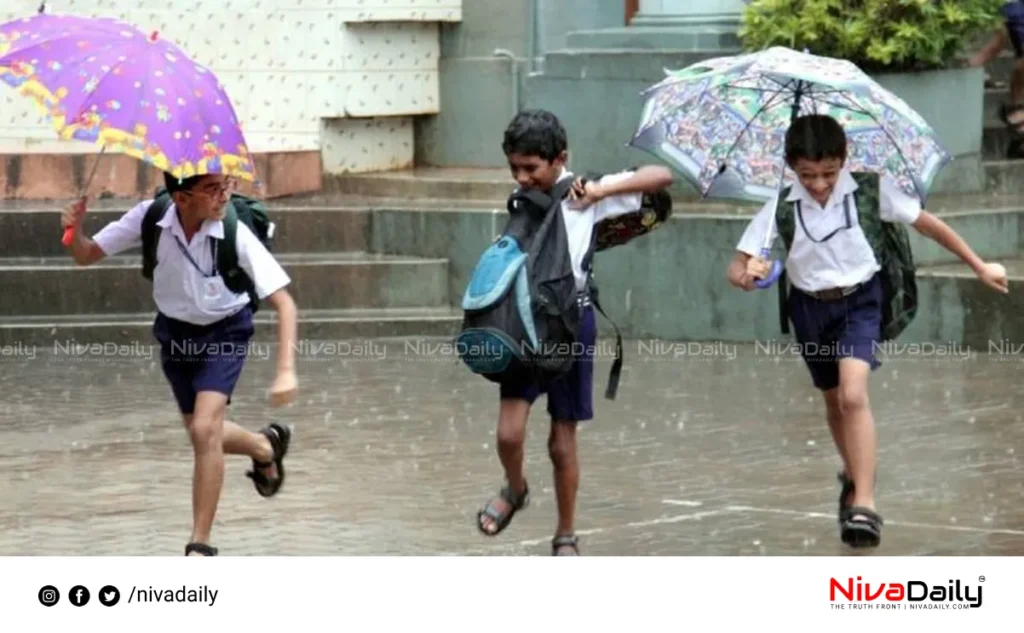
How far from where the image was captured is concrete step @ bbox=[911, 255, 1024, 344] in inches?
492

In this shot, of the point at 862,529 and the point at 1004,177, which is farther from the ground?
the point at 1004,177

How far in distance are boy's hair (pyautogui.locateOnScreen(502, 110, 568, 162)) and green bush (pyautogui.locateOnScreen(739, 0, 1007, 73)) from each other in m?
5.85

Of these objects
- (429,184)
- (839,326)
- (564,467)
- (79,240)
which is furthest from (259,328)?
(839,326)

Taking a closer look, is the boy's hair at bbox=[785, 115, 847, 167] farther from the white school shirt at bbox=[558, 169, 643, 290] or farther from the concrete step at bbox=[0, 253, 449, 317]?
the concrete step at bbox=[0, 253, 449, 317]

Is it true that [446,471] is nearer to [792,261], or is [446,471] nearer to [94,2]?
[792,261]

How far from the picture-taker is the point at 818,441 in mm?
10328

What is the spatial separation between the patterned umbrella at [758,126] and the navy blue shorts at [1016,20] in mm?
6637

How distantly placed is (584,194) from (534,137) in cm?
25

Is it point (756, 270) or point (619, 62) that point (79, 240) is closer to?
point (756, 270)

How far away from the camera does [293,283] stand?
45.5ft

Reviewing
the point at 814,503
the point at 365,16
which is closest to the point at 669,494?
the point at 814,503

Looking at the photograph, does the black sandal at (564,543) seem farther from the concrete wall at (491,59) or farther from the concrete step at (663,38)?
the concrete wall at (491,59)
